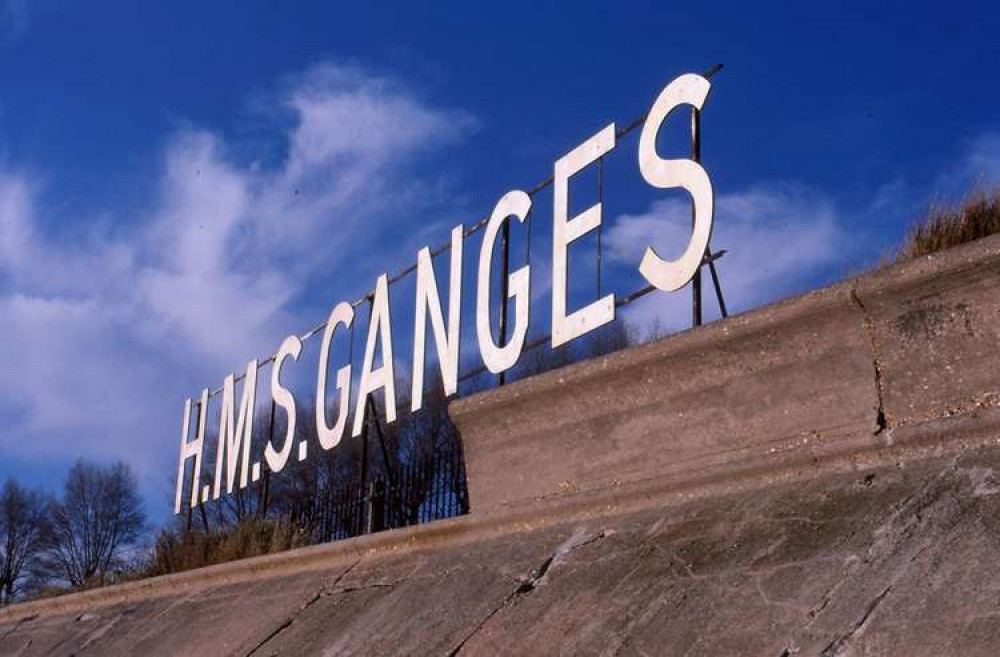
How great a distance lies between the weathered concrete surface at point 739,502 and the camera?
287 centimetres

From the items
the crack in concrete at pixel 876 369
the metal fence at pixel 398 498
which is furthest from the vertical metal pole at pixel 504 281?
the crack in concrete at pixel 876 369

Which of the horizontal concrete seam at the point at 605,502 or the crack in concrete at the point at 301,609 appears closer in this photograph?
the horizontal concrete seam at the point at 605,502

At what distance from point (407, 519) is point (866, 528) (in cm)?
524

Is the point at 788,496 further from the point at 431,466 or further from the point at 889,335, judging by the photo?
the point at 431,466

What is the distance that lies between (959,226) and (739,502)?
1349mm

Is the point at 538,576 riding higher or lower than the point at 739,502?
lower

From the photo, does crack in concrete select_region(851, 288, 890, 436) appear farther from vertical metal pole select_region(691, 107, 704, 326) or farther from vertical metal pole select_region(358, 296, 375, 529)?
vertical metal pole select_region(358, 296, 375, 529)

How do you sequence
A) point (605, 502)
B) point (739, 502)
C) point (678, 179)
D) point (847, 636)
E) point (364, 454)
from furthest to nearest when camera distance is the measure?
point (364, 454), point (678, 179), point (605, 502), point (739, 502), point (847, 636)

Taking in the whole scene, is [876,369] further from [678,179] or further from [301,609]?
[301,609]

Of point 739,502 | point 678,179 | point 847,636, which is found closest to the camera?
point 847,636

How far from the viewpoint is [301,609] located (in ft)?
17.6

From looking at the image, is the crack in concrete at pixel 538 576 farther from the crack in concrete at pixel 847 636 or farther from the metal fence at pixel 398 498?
the metal fence at pixel 398 498

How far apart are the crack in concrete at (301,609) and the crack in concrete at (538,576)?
1.51 meters

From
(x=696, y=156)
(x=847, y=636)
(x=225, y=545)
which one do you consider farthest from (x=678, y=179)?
(x=225, y=545)
